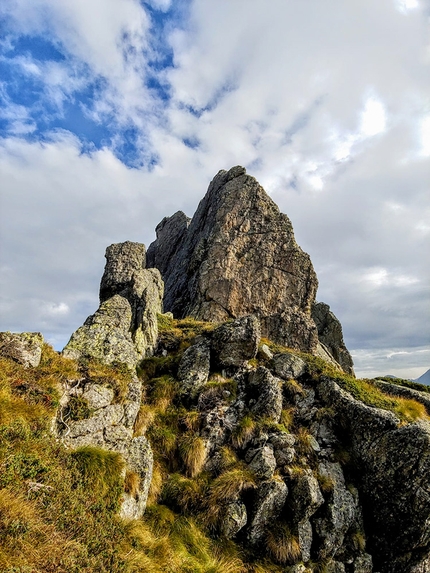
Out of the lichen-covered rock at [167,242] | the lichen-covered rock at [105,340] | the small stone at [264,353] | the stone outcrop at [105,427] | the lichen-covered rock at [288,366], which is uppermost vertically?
the lichen-covered rock at [167,242]

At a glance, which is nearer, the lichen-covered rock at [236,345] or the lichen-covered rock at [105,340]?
the lichen-covered rock at [105,340]

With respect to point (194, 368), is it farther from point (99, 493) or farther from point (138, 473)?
point (99, 493)

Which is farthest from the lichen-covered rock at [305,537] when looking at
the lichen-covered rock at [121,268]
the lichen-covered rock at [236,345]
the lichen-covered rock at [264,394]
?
the lichen-covered rock at [121,268]

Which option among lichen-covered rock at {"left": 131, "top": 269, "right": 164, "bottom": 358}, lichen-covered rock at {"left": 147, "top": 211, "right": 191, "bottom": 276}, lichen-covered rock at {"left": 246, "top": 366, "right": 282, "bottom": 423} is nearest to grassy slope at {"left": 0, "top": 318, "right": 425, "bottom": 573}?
lichen-covered rock at {"left": 246, "top": 366, "right": 282, "bottom": 423}

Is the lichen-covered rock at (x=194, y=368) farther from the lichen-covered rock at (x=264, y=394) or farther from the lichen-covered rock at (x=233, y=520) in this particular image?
the lichen-covered rock at (x=233, y=520)

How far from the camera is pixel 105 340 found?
675 inches

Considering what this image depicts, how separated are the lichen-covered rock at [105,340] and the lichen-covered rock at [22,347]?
5.93 feet

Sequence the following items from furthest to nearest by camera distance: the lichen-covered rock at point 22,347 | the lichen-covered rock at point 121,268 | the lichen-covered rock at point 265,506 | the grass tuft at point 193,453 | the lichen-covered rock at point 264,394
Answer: the lichen-covered rock at point 121,268, the lichen-covered rock at point 264,394, the grass tuft at point 193,453, the lichen-covered rock at point 22,347, the lichen-covered rock at point 265,506

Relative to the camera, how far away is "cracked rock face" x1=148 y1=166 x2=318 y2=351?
36.7m

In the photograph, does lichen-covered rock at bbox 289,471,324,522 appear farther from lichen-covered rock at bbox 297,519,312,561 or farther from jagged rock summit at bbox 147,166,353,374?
jagged rock summit at bbox 147,166,353,374

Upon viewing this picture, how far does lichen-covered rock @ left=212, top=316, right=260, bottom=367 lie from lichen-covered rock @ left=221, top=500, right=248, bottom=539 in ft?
26.9

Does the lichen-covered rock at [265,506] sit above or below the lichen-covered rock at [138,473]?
below

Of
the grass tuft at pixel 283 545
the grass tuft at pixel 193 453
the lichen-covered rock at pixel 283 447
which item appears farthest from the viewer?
the lichen-covered rock at pixel 283 447

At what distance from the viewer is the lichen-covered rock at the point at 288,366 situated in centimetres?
1834
